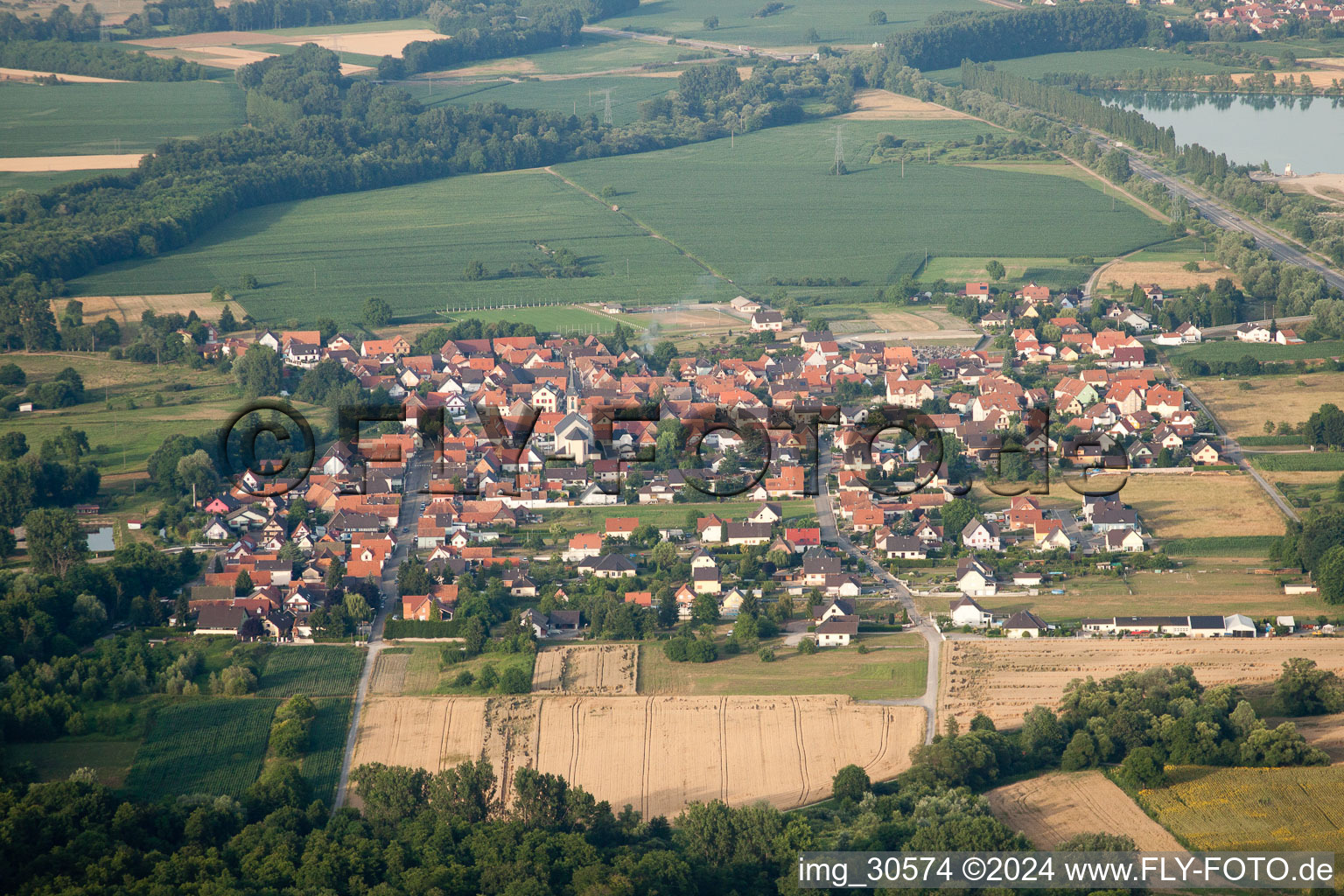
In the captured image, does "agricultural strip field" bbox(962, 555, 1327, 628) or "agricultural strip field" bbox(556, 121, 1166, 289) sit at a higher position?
"agricultural strip field" bbox(556, 121, 1166, 289)

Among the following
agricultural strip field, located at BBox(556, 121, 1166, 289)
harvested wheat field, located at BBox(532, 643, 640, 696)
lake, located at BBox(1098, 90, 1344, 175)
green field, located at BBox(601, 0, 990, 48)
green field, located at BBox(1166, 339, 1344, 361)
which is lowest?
harvested wheat field, located at BBox(532, 643, 640, 696)

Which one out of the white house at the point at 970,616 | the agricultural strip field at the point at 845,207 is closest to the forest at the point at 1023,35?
the agricultural strip field at the point at 845,207

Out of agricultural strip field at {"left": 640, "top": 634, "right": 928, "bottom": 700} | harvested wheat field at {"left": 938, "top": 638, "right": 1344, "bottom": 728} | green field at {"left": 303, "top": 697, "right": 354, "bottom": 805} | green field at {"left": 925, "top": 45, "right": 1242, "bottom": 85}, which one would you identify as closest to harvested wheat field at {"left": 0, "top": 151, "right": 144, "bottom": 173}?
green field at {"left": 925, "top": 45, "right": 1242, "bottom": 85}

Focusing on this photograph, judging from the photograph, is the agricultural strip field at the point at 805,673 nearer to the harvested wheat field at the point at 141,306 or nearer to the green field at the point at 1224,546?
the green field at the point at 1224,546

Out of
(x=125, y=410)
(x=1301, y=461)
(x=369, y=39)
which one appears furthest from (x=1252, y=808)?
(x=369, y=39)

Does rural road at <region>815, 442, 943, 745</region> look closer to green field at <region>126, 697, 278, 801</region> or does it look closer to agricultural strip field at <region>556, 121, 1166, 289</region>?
green field at <region>126, 697, 278, 801</region>

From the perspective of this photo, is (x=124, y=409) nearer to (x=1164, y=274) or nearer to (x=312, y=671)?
(x=312, y=671)

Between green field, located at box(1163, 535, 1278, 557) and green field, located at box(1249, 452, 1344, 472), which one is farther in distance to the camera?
green field, located at box(1249, 452, 1344, 472)
